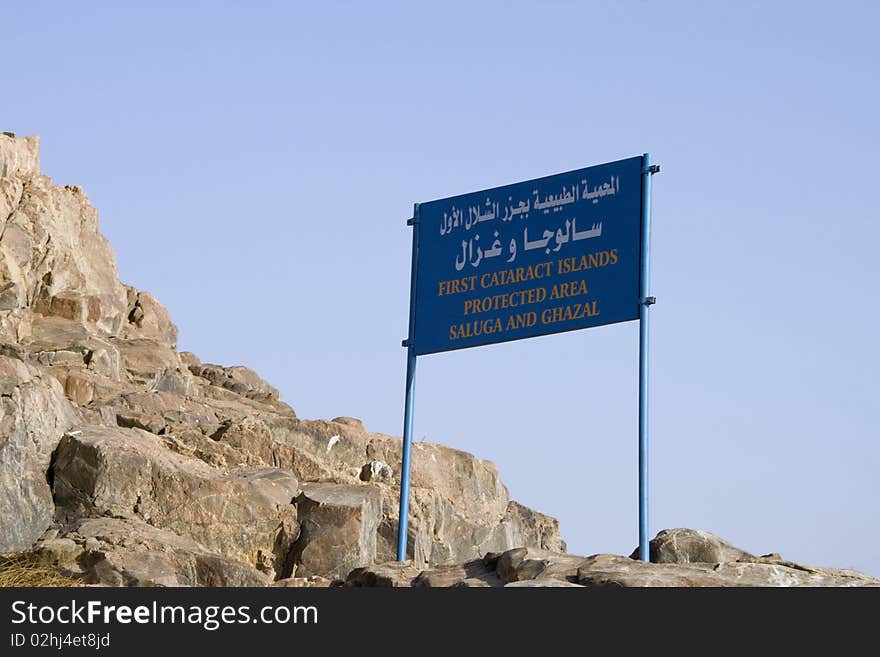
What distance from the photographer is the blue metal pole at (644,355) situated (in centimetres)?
1769

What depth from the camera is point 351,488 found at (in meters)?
24.6

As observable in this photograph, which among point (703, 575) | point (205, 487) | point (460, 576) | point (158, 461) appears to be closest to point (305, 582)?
Answer: point (205, 487)

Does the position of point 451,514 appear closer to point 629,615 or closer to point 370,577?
point 370,577

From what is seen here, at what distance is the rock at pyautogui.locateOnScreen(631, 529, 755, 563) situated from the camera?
17.3 metres

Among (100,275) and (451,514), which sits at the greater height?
(100,275)

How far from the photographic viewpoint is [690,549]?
1762 cm

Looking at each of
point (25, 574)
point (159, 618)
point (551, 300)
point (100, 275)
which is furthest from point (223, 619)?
point (100, 275)

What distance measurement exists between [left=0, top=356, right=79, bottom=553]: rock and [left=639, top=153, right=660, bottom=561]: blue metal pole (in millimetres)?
8605

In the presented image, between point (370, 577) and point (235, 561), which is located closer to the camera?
point (370, 577)

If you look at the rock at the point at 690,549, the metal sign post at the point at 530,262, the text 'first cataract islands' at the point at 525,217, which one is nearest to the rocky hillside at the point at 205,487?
the rock at the point at 690,549

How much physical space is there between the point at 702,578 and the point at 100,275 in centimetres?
2614

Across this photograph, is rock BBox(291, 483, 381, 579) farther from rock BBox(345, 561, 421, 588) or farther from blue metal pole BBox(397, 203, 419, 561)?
rock BBox(345, 561, 421, 588)

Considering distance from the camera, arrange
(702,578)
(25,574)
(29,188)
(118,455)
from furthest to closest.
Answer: (29,188)
(118,455)
(25,574)
(702,578)

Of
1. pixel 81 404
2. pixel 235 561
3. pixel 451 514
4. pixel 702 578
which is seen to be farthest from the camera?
pixel 451 514
